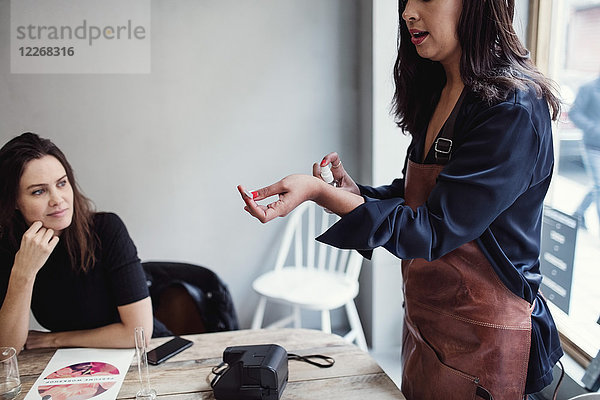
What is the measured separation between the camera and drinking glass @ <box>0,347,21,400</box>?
136cm

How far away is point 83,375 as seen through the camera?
4.89 feet

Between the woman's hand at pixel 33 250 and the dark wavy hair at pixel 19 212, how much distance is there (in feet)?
0.41

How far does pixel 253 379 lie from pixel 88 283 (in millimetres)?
748

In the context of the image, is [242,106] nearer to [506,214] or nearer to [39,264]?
[39,264]

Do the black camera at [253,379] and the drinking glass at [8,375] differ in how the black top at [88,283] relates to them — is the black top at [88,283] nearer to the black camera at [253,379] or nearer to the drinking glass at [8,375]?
the drinking glass at [8,375]

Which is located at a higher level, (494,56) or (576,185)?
(494,56)

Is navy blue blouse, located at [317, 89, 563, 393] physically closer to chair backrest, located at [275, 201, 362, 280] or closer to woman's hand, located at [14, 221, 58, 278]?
woman's hand, located at [14, 221, 58, 278]

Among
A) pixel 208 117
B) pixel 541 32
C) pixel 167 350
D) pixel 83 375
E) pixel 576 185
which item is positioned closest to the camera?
pixel 83 375

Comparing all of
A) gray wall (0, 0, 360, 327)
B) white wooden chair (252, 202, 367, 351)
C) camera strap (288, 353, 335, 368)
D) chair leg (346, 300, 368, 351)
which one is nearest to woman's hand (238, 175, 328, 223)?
camera strap (288, 353, 335, 368)

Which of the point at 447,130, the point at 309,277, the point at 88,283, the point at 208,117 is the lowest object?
the point at 309,277

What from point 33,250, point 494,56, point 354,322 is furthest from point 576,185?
point 33,250

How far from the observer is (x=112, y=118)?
9.94 ft

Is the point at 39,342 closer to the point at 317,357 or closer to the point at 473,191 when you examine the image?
the point at 317,357

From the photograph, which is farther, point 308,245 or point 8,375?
point 308,245
